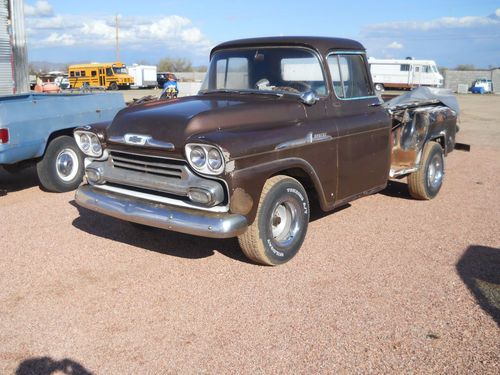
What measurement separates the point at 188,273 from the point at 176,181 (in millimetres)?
829

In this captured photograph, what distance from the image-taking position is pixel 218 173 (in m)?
4.11

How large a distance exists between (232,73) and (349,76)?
4.13 feet

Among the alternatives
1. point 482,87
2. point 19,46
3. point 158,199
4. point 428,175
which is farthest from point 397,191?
point 482,87

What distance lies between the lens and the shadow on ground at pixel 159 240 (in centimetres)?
515

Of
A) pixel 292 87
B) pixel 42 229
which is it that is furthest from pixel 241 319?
pixel 42 229

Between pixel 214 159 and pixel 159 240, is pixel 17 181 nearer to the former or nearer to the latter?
pixel 159 240

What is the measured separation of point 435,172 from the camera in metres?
7.34

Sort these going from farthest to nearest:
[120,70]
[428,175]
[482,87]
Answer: [482,87] < [120,70] < [428,175]

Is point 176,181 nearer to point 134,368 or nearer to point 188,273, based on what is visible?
point 188,273

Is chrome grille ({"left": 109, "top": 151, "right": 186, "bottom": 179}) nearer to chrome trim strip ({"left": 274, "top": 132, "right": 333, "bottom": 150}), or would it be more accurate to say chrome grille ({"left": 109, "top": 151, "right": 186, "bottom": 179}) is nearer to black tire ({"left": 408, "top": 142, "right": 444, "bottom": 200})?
chrome trim strip ({"left": 274, "top": 132, "right": 333, "bottom": 150})

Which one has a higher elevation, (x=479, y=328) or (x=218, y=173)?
(x=218, y=173)

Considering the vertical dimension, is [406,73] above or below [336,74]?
above

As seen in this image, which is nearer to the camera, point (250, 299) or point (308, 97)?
point (250, 299)

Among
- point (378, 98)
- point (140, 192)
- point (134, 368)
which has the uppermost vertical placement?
point (378, 98)
